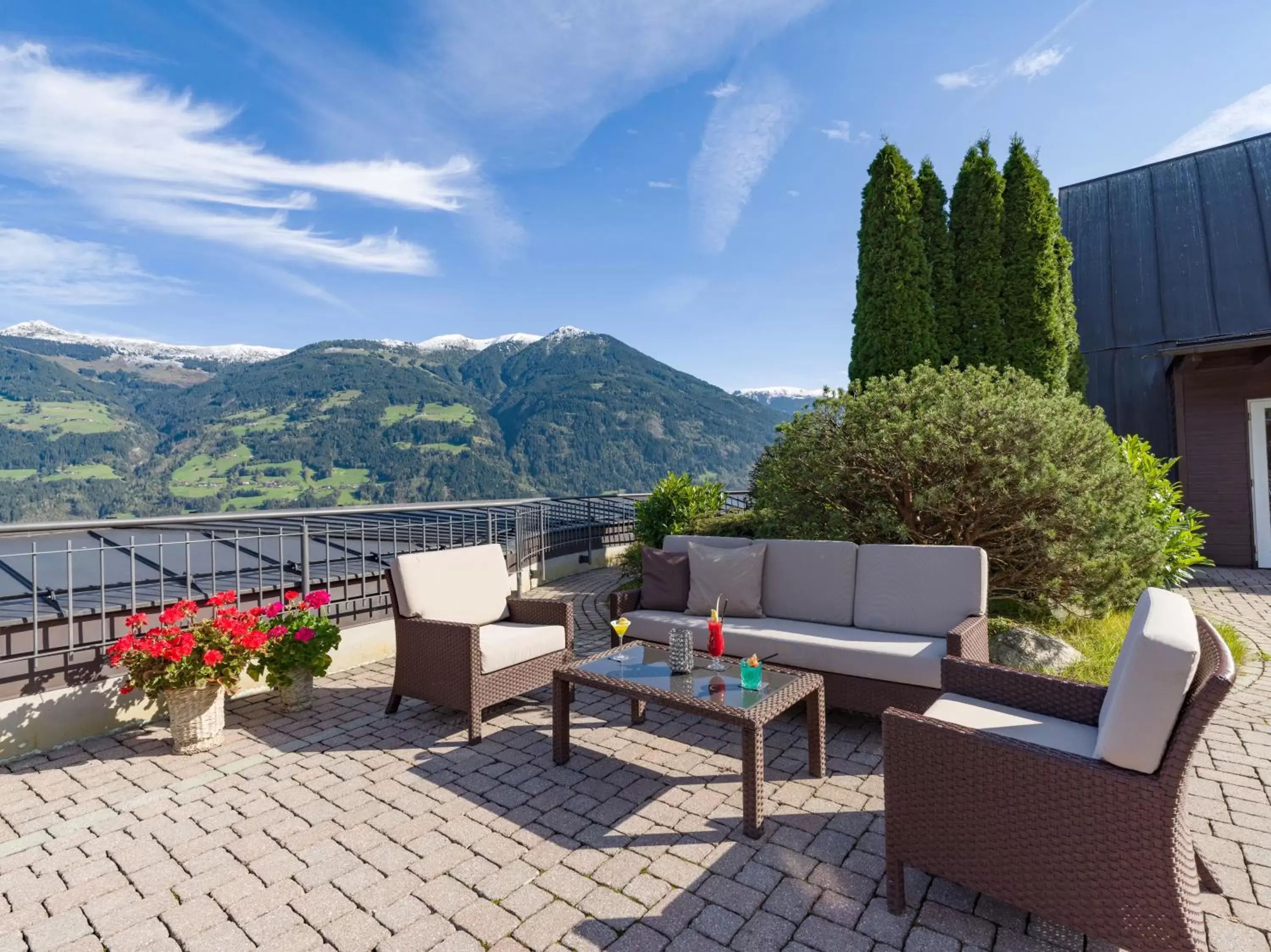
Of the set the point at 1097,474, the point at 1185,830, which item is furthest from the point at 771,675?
the point at 1097,474

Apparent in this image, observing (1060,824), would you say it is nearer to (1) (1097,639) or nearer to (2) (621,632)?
(2) (621,632)

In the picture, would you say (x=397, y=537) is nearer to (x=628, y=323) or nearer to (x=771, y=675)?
(x=771, y=675)

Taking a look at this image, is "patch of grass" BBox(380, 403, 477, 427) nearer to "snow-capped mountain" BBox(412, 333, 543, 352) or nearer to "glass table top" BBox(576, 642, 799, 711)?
"snow-capped mountain" BBox(412, 333, 543, 352)

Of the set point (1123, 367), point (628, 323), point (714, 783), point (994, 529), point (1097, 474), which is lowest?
point (714, 783)

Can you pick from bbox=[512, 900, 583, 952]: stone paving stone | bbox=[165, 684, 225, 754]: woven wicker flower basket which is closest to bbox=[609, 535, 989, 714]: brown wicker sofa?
bbox=[512, 900, 583, 952]: stone paving stone

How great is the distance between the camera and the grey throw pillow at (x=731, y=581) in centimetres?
432

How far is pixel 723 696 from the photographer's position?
280 cm

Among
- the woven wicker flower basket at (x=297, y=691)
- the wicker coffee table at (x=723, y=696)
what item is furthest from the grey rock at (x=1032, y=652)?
Answer: the woven wicker flower basket at (x=297, y=691)

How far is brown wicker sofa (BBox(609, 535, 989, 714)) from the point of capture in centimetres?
333

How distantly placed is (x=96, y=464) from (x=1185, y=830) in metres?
103

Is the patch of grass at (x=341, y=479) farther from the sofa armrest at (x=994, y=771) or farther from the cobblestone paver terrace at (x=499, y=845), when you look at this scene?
the sofa armrest at (x=994, y=771)

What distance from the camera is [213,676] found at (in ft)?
11.1

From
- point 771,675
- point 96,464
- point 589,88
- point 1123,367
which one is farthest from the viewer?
point 96,464

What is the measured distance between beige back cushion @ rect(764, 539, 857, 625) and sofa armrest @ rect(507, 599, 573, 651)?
4.58 feet
